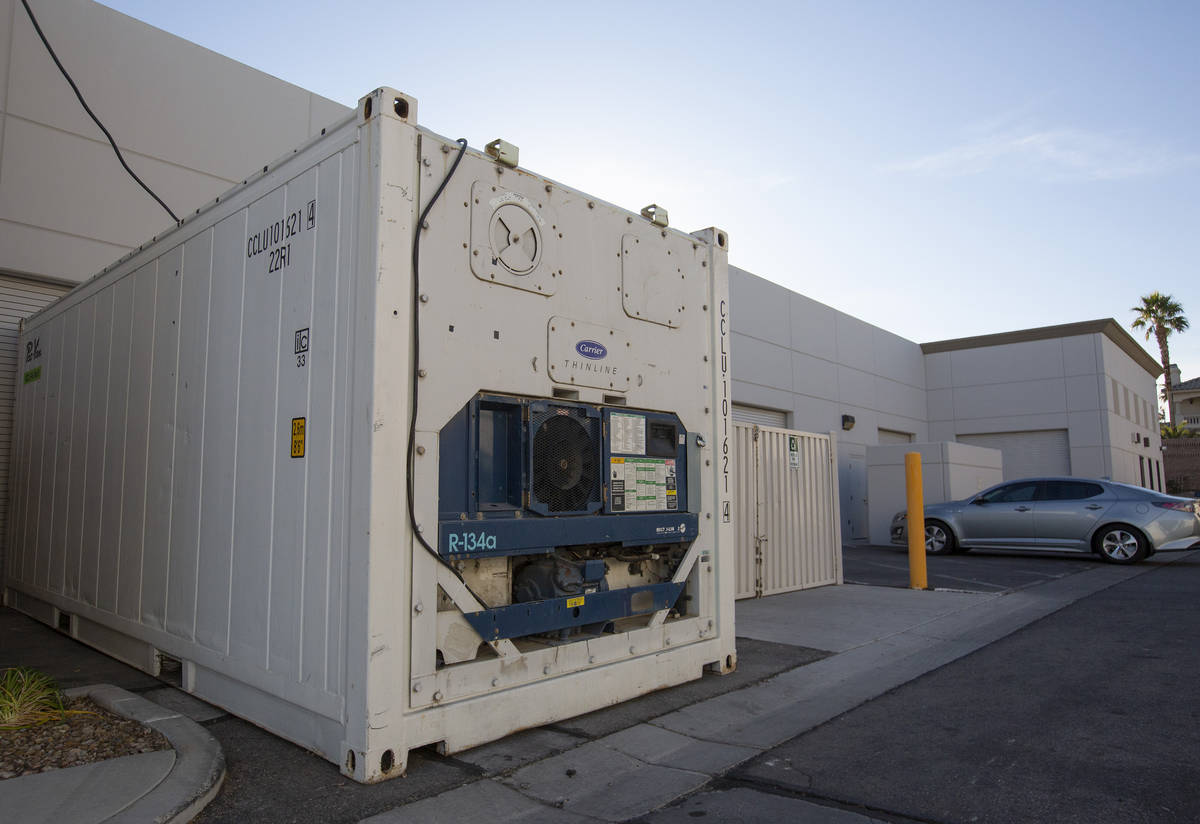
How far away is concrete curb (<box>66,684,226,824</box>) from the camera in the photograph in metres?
2.76

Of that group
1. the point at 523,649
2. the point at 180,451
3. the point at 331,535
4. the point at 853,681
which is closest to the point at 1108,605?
the point at 853,681

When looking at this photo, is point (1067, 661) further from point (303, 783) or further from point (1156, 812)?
point (303, 783)

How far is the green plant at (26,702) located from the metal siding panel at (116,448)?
1495 mm

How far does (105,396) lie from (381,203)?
3.88 meters

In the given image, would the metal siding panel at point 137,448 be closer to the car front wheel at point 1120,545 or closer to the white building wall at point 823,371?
the white building wall at point 823,371

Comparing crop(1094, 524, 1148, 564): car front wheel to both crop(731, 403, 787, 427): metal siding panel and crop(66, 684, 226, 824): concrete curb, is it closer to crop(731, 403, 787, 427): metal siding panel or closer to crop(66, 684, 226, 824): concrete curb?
crop(731, 403, 787, 427): metal siding panel

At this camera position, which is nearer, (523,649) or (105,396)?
(523,649)

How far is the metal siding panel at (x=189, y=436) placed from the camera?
14.7 ft

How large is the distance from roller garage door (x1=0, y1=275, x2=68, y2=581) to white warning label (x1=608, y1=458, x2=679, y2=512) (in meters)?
7.06

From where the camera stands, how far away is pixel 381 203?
3.40m

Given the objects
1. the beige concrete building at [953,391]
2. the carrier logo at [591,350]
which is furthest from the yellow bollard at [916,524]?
the beige concrete building at [953,391]

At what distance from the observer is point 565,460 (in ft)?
13.6

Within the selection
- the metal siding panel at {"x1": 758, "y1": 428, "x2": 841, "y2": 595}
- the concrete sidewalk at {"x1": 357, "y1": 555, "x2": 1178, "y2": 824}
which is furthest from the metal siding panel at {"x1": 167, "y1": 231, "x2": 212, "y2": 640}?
the metal siding panel at {"x1": 758, "y1": 428, "x2": 841, "y2": 595}

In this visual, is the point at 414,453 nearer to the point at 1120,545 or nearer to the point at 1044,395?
the point at 1120,545
